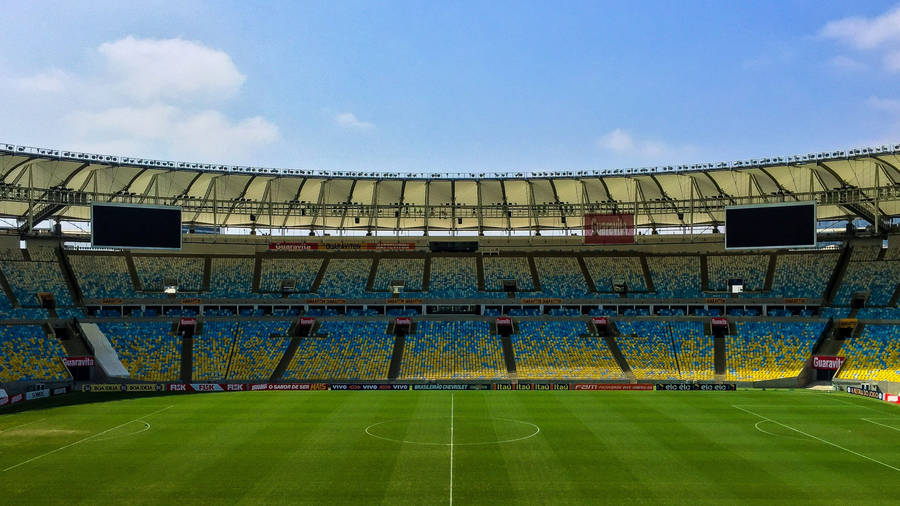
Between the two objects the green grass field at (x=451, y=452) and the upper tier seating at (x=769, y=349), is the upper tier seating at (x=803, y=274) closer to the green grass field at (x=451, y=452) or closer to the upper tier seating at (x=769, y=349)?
the upper tier seating at (x=769, y=349)

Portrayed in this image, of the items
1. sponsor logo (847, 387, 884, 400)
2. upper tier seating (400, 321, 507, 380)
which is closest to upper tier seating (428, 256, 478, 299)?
upper tier seating (400, 321, 507, 380)

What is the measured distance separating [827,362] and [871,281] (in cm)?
1208

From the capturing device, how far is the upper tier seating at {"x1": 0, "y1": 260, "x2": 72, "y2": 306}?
6047 centimetres

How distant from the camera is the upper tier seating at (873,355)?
52625 millimetres

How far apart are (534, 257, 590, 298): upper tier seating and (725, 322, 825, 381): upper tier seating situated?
13.6m

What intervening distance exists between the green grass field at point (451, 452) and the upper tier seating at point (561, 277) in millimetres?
21618

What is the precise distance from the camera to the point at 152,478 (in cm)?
2552

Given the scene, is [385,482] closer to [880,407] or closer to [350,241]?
[880,407]

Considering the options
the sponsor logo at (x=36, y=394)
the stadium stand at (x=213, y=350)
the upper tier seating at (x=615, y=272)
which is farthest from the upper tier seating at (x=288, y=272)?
the upper tier seating at (x=615, y=272)

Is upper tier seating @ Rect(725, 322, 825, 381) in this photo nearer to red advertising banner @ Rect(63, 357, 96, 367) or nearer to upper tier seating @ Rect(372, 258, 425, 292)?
upper tier seating @ Rect(372, 258, 425, 292)

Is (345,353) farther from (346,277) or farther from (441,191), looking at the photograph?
(441,191)

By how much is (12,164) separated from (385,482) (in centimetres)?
4350

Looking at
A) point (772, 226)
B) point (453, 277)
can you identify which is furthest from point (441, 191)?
point (772, 226)

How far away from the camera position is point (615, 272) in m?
69.2
